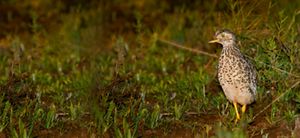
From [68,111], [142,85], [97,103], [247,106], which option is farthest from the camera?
[142,85]

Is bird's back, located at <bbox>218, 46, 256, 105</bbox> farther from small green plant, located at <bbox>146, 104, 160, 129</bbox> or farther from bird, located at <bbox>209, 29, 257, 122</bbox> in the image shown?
small green plant, located at <bbox>146, 104, 160, 129</bbox>

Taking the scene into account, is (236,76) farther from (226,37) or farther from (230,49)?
(226,37)

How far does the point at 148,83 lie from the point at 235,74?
1758mm

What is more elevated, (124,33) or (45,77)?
(124,33)

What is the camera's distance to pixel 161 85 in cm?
892

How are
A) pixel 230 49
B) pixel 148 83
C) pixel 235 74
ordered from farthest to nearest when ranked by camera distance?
pixel 148 83
pixel 230 49
pixel 235 74

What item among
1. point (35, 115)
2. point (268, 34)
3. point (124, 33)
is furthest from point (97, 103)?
point (124, 33)

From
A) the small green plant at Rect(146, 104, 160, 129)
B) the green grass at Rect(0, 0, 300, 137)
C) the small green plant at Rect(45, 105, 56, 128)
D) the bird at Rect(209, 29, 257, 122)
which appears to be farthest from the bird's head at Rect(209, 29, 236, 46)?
the small green plant at Rect(45, 105, 56, 128)

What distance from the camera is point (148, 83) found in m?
9.18

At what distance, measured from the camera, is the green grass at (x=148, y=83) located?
24.3 feet

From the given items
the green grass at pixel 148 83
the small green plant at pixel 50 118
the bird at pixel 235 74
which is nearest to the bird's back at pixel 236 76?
the bird at pixel 235 74

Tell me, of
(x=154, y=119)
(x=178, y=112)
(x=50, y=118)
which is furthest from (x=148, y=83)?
(x=50, y=118)

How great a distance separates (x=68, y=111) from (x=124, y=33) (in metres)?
5.07

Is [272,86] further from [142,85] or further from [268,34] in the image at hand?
[142,85]
